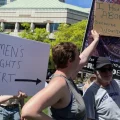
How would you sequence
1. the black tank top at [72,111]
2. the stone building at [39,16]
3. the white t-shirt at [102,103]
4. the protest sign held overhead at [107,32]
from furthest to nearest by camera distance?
the stone building at [39,16]
the protest sign held overhead at [107,32]
the white t-shirt at [102,103]
the black tank top at [72,111]

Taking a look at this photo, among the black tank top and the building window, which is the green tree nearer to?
the building window

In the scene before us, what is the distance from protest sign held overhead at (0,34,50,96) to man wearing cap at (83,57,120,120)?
1.72 ft

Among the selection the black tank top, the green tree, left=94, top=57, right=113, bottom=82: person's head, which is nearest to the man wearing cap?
left=94, top=57, right=113, bottom=82: person's head

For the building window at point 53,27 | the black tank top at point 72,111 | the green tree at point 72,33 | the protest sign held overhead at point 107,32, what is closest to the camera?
→ the black tank top at point 72,111

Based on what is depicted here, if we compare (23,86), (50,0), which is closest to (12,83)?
→ (23,86)

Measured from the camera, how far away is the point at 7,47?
3770mm

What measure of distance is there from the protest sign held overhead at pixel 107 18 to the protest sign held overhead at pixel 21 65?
0.88m

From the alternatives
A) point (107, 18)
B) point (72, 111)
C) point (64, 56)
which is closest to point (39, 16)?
point (107, 18)

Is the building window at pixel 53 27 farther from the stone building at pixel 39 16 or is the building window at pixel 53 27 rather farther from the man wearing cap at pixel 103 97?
the man wearing cap at pixel 103 97

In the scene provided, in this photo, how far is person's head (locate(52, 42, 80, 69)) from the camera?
329 centimetres

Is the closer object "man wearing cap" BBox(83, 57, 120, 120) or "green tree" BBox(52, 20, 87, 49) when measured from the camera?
"man wearing cap" BBox(83, 57, 120, 120)

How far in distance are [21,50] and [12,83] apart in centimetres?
31

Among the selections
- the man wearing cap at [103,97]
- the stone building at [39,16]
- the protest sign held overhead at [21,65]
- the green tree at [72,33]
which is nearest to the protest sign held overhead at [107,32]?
the man wearing cap at [103,97]

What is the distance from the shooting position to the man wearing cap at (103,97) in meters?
4.16
